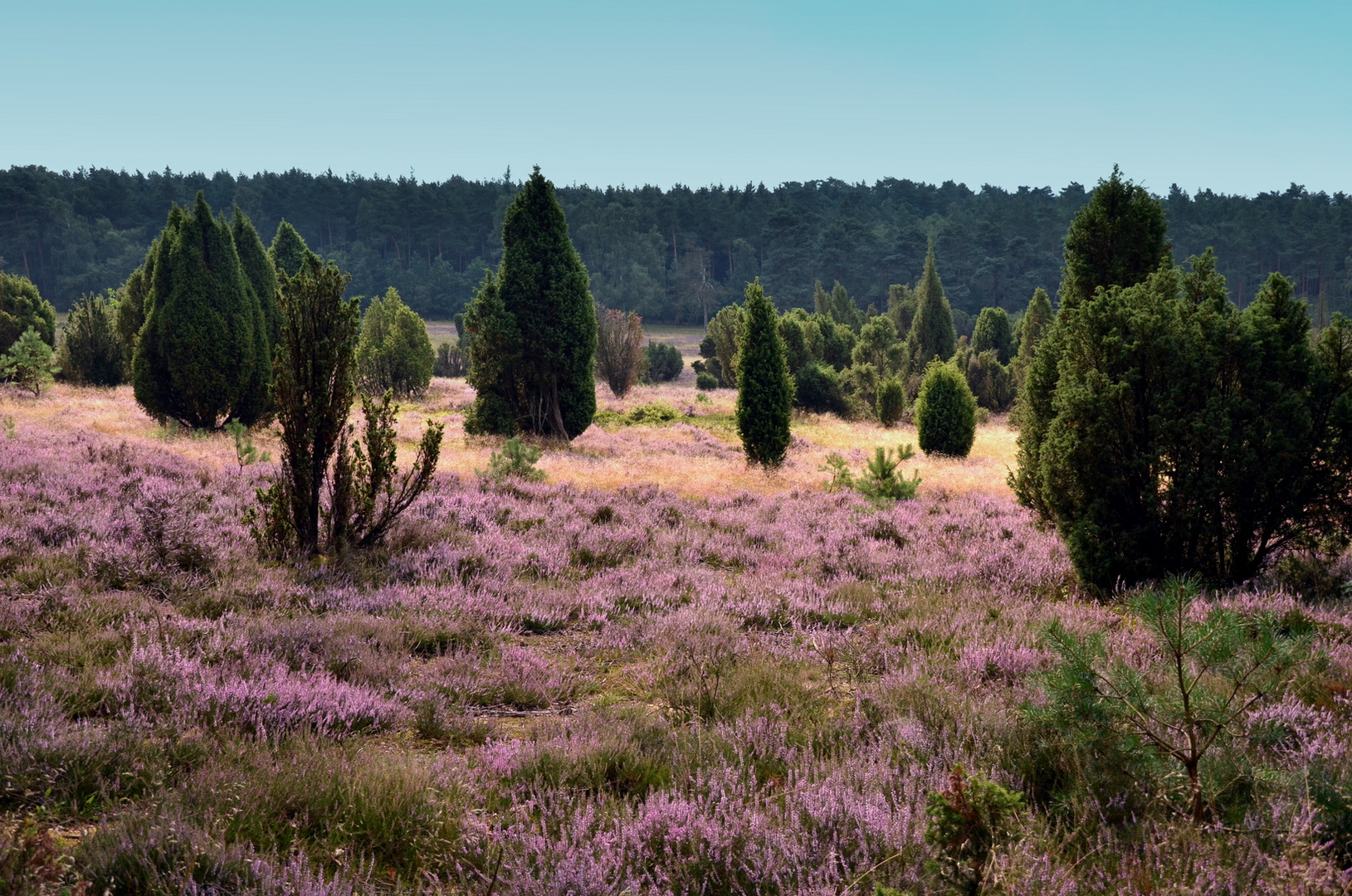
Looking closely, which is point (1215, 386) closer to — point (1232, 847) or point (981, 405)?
point (1232, 847)

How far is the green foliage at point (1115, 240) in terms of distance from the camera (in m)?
10.3

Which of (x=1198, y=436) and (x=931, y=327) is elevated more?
(x=931, y=327)

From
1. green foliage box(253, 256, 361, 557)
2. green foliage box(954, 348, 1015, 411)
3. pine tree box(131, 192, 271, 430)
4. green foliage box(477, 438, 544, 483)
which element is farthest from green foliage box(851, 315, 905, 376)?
green foliage box(253, 256, 361, 557)

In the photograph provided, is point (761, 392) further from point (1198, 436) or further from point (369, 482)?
point (1198, 436)

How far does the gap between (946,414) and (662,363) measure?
1206 inches

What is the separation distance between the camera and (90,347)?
2842 centimetres

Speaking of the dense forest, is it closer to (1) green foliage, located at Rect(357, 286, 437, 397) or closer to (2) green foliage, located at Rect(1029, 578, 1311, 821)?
(1) green foliage, located at Rect(357, 286, 437, 397)

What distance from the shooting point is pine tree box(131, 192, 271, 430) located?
60.0 feet

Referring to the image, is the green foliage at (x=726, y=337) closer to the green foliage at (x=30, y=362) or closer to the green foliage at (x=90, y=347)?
the green foliage at (x=90, y=347)

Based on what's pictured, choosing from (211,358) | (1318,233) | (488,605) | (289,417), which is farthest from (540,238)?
(1318,233)

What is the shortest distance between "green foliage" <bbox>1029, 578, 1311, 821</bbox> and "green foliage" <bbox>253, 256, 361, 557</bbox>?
662cm

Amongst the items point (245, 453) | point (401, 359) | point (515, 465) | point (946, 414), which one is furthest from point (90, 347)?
point (946, 414)

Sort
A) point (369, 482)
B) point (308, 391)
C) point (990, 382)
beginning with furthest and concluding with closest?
point (990, 382), point (369, 482), point (308, 391)

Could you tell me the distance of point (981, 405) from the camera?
1474 inches
